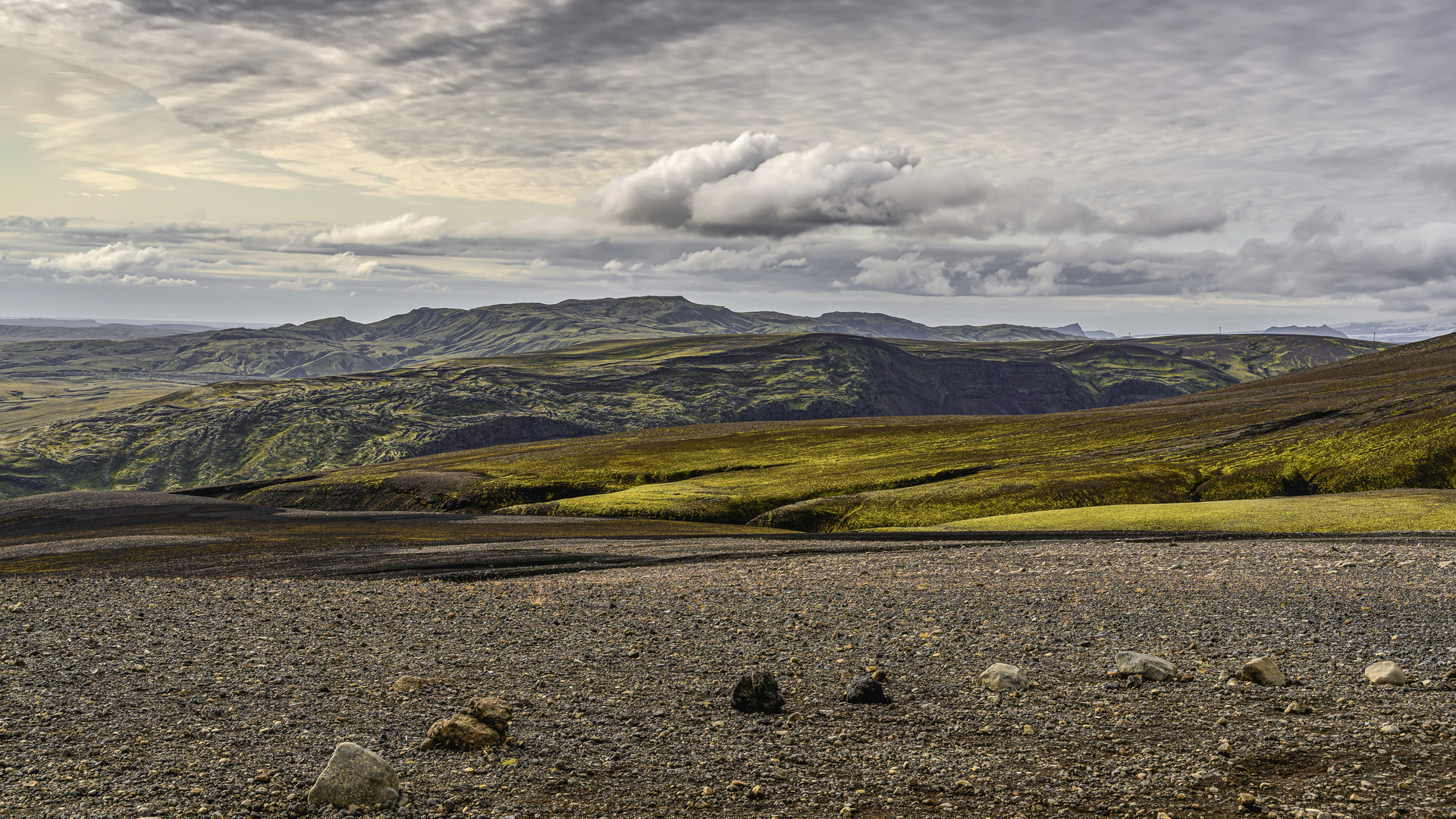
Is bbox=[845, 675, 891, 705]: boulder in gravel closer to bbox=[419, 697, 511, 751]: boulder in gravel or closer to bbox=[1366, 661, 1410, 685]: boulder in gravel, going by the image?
bbox=[419, 697, 511, 751]: boulder in gravel

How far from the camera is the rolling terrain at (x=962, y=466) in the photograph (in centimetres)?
7800

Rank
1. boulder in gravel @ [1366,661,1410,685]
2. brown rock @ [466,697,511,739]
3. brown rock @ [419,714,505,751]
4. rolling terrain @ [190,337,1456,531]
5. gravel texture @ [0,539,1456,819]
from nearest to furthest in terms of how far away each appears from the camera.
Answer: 1. gravel texture @ [0,539,1456,819]
2. brown rock @ [419,714,505,751]
3. brown rock @ [466,697,511,739]
4. boulder in gravel @ [1366,661,1410,685]
5. rolling terrain @ [190,337,1456,531]

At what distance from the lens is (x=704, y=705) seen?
1952cm

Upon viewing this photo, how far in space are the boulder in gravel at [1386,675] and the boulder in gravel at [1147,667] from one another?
4.15m

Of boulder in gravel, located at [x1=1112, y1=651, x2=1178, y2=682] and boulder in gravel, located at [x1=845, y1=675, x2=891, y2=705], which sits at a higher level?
boulder in gravel, located at [x1=1112, y1=651, x2=1178, y2=682]

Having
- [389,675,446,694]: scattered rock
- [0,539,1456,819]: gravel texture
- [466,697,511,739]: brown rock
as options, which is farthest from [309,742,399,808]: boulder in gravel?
[389,675,446,694]: scattered rock

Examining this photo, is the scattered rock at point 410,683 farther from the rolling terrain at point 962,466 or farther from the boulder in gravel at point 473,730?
the rolling terrain at point 962,466

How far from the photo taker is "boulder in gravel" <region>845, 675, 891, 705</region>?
19.5 meters

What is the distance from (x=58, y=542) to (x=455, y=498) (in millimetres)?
42997

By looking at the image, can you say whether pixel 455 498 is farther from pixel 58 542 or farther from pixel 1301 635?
pixel 1301 635

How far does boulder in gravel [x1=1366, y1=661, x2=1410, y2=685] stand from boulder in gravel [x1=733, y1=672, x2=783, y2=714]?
558 inches

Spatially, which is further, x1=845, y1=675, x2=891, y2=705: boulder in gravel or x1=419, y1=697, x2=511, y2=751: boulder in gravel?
→ x1=845, y1=675, x2=891, y2=705: boulder in gravel

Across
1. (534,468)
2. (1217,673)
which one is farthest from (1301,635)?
(534,468)

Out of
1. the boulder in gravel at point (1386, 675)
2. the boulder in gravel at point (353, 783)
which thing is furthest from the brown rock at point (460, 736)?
the boulder in gravel at point (1386, 675)
